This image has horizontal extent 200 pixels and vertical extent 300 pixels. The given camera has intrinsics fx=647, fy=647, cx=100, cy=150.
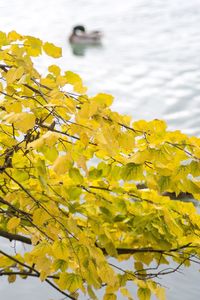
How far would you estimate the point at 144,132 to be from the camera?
2641 millimetres

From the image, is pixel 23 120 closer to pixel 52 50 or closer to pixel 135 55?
pixel 52 50

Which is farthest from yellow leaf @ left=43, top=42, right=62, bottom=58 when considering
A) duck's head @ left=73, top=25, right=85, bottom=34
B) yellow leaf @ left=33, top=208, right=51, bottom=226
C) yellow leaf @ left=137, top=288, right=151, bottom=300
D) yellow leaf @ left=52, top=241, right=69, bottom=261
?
duck's head @ left=73, top=25, right=85, bottom=34

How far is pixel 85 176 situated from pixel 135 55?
1539 centimetres

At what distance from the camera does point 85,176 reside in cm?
292

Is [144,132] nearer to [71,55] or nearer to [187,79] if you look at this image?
[187,79]

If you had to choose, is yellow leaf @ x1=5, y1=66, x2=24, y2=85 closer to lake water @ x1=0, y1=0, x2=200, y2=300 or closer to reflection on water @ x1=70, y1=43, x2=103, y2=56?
lake water @ x1=0, y1=0, x2=200, y2=300

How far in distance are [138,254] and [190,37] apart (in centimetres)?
1687

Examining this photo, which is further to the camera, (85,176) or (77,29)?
(77,29)

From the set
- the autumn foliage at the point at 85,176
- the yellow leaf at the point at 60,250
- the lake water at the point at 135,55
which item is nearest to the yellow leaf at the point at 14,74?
the autumn foliage at the point at 85,176

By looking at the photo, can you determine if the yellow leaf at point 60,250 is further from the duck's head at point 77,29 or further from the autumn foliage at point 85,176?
the duck's head at point 77,29

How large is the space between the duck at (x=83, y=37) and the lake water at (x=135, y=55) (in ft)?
0.88

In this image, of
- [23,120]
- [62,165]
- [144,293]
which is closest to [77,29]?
[144,293]

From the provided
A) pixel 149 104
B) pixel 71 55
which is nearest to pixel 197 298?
pixel 149 104

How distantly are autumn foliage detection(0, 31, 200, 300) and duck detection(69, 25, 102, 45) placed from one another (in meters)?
17.0
